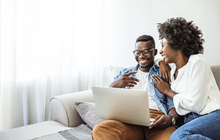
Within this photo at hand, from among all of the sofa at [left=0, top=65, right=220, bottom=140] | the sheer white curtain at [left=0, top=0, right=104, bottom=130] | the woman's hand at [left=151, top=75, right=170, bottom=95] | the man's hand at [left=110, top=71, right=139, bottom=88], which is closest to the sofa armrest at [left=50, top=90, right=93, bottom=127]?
the sofa at [left=0, top=65, right=220, bottom=140]

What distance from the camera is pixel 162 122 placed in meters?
1.24

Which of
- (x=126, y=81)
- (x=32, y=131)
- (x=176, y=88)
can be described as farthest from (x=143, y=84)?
(x=32, y=131)

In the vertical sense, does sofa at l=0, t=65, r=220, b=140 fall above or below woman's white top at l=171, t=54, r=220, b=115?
below

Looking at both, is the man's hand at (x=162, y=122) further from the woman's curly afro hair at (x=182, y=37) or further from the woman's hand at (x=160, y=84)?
the woman's curly afro hair at (x=182, y=37)

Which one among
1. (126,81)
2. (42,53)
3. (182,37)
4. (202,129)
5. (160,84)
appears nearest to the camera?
(202,129)

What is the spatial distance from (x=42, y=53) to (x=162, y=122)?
4.14 feet

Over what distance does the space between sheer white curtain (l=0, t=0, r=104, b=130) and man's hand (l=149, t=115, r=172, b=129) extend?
115cm

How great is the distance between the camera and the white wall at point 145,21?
1.83m

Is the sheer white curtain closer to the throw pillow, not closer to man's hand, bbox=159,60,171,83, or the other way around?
the throw pillow

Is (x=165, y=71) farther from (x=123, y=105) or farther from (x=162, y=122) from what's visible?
(x=123, y=105)

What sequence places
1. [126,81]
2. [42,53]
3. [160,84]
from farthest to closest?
[42,53] → [126,81] → [160,84]

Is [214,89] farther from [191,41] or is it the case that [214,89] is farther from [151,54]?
[151,54]

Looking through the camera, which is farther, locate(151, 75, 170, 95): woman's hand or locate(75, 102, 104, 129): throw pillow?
locate(75, 102, 104, 129): throw pillow

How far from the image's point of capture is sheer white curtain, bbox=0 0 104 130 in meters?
1.63
